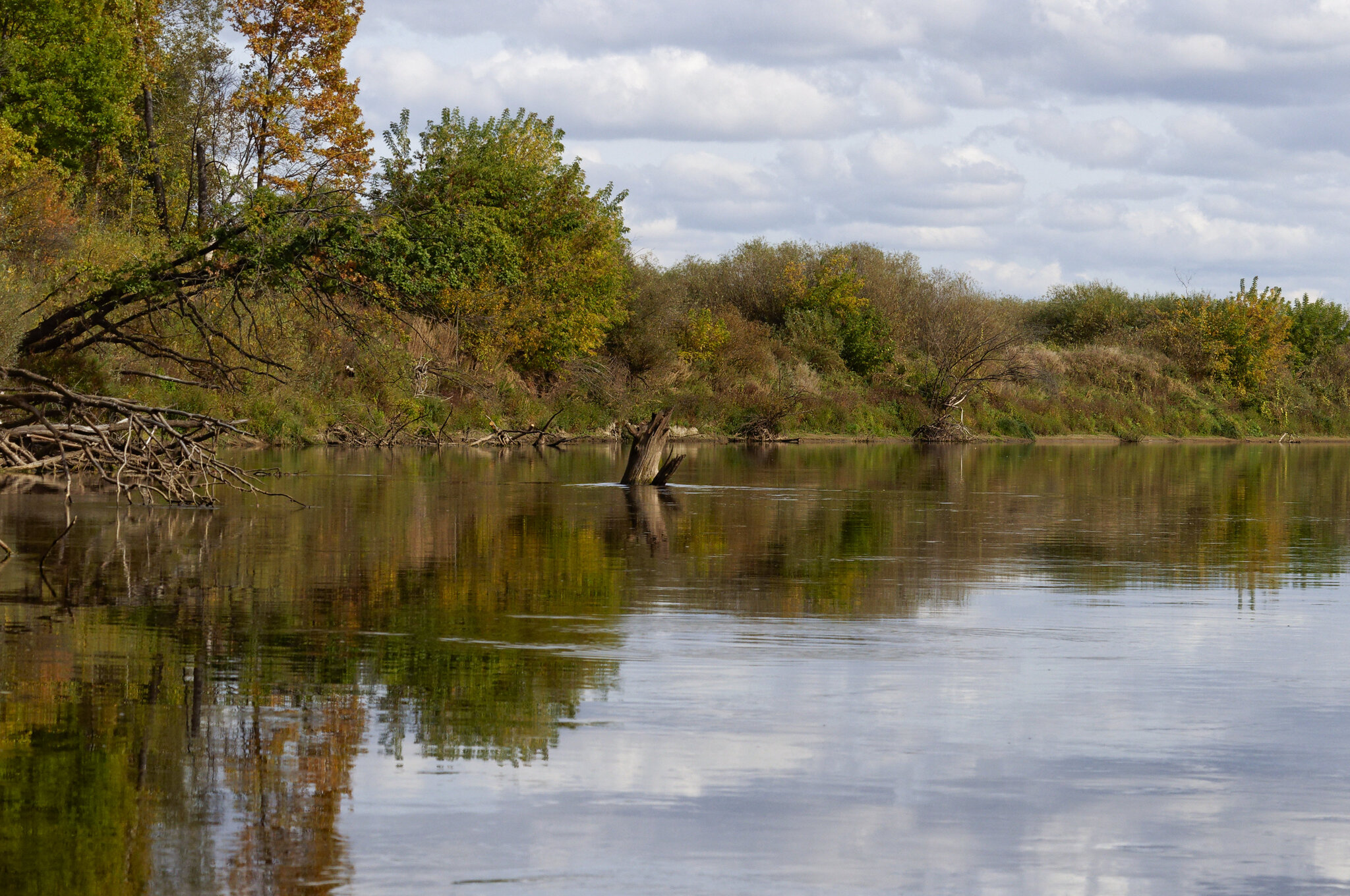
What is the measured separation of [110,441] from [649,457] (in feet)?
36.7

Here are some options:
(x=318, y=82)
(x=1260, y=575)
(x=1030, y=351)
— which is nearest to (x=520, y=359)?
(x=318, y=82)

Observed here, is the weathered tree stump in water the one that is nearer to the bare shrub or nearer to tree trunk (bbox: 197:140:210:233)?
tree trunk (bbox: 197:140:210:233)

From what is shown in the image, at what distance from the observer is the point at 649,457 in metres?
28.2

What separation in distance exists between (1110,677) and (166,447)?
14803 millimetres

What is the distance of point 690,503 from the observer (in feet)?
77.8

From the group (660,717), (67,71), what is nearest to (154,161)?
(67,71)

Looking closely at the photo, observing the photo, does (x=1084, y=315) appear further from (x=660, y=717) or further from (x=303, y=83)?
(x=660, y=717)

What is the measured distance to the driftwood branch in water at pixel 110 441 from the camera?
17625 mm

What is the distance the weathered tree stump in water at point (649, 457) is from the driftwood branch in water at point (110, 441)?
804cm

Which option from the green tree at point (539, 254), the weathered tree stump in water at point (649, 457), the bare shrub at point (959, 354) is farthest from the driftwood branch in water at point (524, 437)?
the bare shrub at point (959, 354)

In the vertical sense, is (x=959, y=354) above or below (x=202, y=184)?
below

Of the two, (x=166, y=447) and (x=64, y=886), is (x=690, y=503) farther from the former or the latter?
(x=64, y=886)

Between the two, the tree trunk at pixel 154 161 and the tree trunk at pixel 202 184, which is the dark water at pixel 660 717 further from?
the tree trunk at pixel 154 161

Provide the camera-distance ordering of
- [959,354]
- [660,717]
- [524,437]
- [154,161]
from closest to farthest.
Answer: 1. [660,717]
2. [524,437]
3. [154,161]
4. [959,354]
